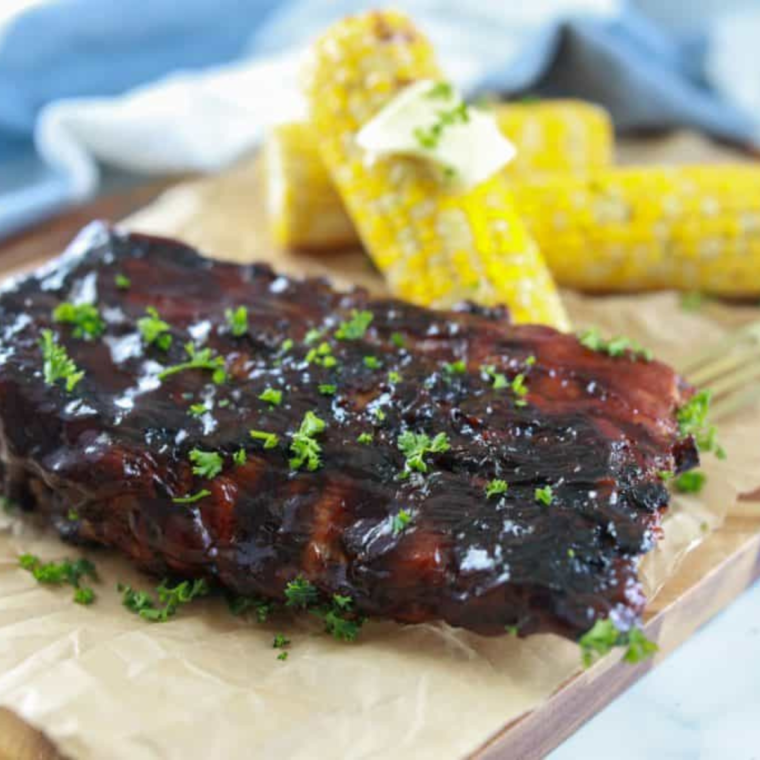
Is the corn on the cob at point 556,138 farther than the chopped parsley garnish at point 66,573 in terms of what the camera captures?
Yes

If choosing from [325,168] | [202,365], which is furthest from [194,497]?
[325,168]

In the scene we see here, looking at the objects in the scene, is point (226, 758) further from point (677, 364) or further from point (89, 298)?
point (677, 364)

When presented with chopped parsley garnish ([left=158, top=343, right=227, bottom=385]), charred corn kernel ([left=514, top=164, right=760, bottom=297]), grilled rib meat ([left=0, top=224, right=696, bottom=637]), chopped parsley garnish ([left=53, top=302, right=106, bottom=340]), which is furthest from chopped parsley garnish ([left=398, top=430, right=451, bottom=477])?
charred corn kernel ([left=514, top=164, right=760, bottom=297])

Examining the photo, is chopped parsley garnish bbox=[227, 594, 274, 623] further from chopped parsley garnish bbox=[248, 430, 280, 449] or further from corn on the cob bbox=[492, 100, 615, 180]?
corn on the cob bbox=[492, 100, 615, 180]

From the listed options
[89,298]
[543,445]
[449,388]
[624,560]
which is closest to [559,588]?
[624,560]

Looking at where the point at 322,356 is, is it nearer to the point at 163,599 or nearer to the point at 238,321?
the point at 238,321

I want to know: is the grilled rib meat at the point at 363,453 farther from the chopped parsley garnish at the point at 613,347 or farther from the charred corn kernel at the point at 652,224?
the charred corn kernel at the point at 652,224

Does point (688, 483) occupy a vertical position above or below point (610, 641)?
below

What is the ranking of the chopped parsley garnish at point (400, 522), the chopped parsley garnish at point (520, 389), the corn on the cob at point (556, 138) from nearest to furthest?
the chopped parsley garnish at point (400, 522)
the chopped parsley garnish at point (520, 389)
the corn on the cob at point (556, 138)

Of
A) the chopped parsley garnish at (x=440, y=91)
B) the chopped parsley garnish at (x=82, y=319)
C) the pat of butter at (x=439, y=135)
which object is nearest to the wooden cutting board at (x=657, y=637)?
the chopped parsley garnish at (x=82, y=319)
